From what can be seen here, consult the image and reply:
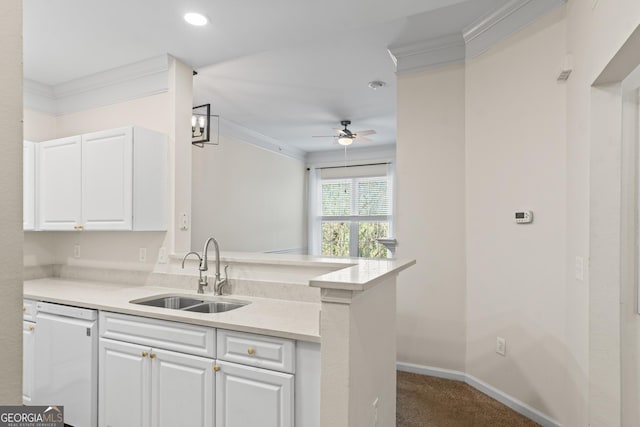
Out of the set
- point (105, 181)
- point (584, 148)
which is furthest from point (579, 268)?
point (105, 181)

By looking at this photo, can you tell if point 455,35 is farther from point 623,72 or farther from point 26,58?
point 26,58

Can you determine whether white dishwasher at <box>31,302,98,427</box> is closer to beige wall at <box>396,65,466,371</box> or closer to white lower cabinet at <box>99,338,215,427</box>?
white lower cabinet at <box>99,338,215,427</box>

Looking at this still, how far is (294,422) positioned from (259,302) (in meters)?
0.82

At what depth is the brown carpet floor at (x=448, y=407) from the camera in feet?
7.89

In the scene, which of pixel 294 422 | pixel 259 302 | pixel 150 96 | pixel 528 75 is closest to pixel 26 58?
pixel 150 96

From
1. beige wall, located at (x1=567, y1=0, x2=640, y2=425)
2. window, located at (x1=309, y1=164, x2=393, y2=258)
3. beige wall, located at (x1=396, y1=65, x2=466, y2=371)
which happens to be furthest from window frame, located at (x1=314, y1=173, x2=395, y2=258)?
beige wall, located at (x1=567, y1=0, x2=640, y2=425)

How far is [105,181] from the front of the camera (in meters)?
2.82

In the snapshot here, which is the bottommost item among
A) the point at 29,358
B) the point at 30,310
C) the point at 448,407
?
the point at 448,407

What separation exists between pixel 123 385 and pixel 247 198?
12.7 feet

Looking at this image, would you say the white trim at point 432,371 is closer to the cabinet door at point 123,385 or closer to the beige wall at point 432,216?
the beige wall at point 432,216

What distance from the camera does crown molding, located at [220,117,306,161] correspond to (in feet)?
17.4

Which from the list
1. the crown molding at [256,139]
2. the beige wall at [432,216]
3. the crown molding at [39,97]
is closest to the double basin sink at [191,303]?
the beige wall at [432,216]

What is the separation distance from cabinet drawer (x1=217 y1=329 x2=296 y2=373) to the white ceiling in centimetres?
195

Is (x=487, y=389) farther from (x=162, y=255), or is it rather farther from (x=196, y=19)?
(x=196, y=19)
